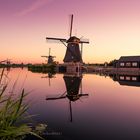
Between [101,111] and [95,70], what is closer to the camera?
[101,111]

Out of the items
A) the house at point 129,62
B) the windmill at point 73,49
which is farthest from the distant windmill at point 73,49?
the house at point 129,62

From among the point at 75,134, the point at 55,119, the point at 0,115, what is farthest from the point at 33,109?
the point at 0,115

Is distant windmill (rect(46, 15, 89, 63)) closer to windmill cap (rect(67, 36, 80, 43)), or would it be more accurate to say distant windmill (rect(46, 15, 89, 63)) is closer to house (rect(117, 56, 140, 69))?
windmill cap (rect(67, 36, 80, 43))

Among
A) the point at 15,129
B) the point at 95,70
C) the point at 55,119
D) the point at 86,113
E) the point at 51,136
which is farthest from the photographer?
the point at 95,70

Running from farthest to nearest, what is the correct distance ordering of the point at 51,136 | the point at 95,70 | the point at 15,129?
the point at 95,70 → the point at 51,136 → the point at 15,129

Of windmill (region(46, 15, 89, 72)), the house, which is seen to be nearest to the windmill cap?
windmill (region(46, 15, 89, 72))

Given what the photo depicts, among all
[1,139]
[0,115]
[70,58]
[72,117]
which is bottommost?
[72,117]

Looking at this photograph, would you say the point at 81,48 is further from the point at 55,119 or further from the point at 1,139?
the point at 1,139

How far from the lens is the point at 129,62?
62969mm

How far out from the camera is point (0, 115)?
10.9 ft

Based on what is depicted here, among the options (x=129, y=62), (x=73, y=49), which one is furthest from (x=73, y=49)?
(x=129, y=62)

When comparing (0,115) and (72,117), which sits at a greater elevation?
(0,115)

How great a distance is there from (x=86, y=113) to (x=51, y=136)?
545cm

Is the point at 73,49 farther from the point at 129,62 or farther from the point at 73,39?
the point at 129,62
